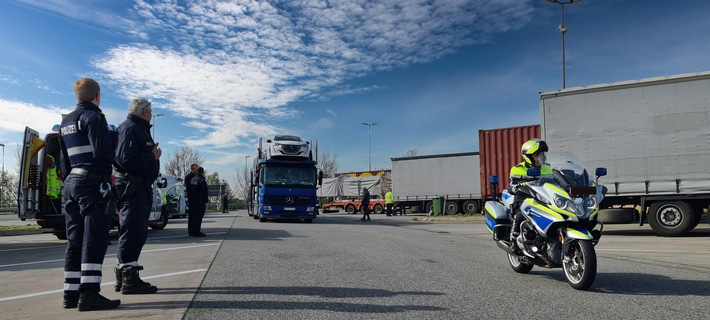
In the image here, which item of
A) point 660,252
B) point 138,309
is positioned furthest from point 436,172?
point 138,309

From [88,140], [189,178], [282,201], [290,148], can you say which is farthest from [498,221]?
[290,148]

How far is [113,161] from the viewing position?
15.4 ft

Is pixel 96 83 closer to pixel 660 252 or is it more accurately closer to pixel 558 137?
pixel 660 252

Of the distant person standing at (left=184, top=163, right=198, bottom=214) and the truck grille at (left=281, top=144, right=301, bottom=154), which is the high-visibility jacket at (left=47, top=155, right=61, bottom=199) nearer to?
the distant person standing at (left=184, top=163, right=198, bottom=214)

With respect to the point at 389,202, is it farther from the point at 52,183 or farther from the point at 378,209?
the point at 52,183

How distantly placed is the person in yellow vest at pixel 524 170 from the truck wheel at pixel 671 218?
873cm

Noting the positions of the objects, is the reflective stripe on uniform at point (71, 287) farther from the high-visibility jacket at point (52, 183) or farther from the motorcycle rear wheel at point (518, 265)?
the high-visibility jacket at point (52, 183)

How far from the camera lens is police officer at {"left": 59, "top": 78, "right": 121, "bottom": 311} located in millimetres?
4219

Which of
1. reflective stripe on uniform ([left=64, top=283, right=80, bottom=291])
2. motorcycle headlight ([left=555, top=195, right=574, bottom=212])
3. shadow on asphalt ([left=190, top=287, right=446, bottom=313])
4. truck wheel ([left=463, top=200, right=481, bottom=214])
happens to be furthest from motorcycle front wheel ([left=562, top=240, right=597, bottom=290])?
truck wheel ([left=463, top=200, right=481, bottom=214])

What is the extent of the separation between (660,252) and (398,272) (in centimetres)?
575

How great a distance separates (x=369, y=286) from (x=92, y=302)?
2.61 meters

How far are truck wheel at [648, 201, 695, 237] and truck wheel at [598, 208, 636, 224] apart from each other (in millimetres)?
433

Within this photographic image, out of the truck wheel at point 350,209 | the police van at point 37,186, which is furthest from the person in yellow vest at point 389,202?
the police van at point 37,186

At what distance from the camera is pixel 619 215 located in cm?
1289
